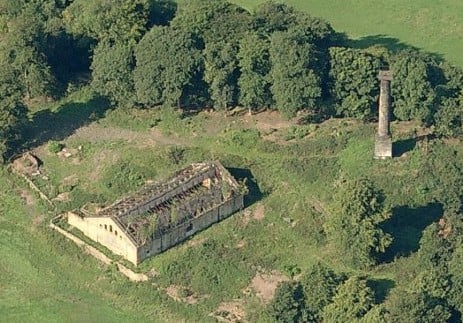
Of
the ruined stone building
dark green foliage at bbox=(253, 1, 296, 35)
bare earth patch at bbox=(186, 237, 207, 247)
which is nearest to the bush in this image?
the ruined stone building

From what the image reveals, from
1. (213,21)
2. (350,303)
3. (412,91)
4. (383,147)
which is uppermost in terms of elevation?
(213,21)

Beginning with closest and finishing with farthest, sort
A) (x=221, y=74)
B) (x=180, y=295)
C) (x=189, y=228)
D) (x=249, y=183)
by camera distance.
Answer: (x=180, y=295)
(x=189, y=228)
(x=249, y=183)
(x=221, y=74)

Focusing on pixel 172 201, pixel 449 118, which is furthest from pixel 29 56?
pixel 449 118

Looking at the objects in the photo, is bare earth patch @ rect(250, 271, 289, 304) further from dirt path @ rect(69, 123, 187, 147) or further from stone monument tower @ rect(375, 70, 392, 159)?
dirt path @ rect(69, 123, 187, 147)

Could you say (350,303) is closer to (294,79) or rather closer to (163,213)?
(163,213)

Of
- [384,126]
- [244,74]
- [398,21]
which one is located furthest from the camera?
[398,21]

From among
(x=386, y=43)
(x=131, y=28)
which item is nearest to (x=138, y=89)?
(x=131, y=28)
